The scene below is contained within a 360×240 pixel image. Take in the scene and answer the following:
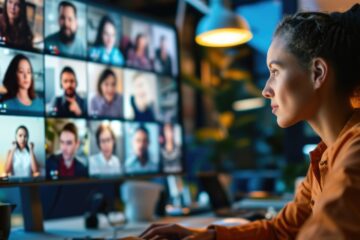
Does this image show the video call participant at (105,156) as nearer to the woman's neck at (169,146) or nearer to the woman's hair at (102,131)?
the woman's hair at (102,131)

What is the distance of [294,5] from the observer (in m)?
2.84

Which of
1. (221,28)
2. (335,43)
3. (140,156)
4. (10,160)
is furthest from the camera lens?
(221,28)

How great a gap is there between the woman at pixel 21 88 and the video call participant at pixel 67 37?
114mm

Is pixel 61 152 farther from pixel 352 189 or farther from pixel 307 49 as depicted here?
pixel 352 189

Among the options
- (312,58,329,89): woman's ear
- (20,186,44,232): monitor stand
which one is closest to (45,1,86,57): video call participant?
(20,186,44,232): monitor stand

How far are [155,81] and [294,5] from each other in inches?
57.9

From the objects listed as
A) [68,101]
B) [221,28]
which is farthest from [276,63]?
[221,28]

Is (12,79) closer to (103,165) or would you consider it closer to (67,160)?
(67,160)

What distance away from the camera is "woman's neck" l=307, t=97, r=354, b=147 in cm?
94

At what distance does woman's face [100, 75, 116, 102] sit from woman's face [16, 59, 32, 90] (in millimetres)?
293

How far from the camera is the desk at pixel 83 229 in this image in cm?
133

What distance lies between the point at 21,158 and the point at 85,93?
0.32 m

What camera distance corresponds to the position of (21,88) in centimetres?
125

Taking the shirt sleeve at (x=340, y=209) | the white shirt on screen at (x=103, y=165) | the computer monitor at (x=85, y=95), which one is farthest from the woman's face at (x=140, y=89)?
the shirt sleeve at (x=340, y=209)
